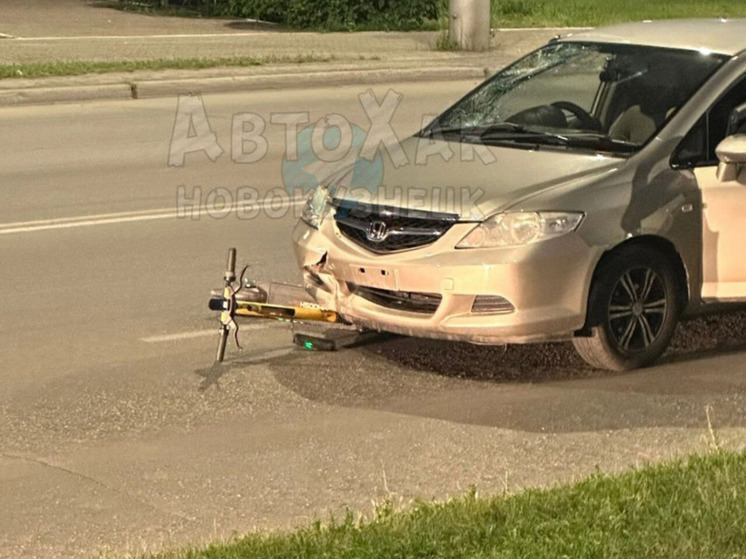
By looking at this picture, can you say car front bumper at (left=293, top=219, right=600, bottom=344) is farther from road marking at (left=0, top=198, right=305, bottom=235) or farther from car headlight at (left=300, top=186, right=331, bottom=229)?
road marking at (left=0, top=198, right=305, bottom=235)

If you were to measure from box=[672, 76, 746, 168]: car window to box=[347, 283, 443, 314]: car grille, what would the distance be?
1369 mm

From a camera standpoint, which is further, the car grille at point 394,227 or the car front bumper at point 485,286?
the car grille at point 394,227

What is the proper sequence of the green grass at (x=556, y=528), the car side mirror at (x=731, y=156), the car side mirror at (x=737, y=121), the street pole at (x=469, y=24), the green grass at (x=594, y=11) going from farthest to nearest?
the green grass at (x=594, y=11) → the street pole at (x=469, y=24) → the car side mirror at (x=737, y=121) → the car side mirror at (x=731, y=156) → the green grass at (x=556, y=528)

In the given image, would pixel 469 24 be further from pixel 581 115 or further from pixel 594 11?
pixel 581 115

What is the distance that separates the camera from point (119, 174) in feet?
44.3

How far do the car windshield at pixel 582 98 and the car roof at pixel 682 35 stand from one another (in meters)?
0.05

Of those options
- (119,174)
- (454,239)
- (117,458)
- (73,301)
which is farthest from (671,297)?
(119,174)

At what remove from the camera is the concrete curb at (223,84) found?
17422 millimetres

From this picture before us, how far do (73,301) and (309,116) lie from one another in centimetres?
788

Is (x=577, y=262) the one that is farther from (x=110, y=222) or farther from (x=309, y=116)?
(x=309, y=116)

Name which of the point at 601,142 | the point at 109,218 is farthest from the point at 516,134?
the point at 109,218

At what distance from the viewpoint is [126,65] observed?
63.0ft

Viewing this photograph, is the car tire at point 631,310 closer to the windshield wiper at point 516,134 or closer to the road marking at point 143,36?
the windshield wiper at point 516,134

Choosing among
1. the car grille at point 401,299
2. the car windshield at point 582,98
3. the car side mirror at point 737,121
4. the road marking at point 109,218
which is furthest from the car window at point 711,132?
the road marking at point 109,218
